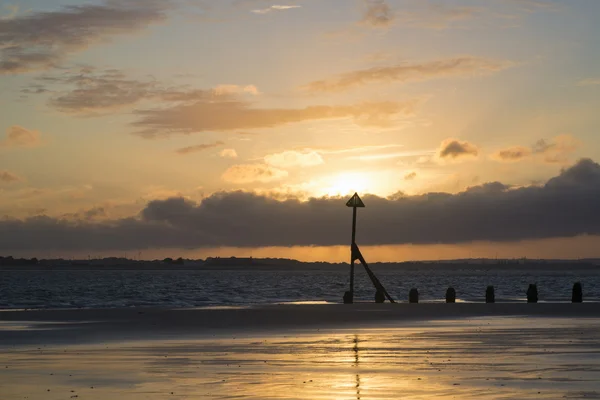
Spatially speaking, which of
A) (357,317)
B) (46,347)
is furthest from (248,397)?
(357,317)

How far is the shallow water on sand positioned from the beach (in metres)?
0.03

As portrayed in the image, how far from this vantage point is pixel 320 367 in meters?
20.1

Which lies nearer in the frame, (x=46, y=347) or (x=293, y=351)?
(x=293, y=351)

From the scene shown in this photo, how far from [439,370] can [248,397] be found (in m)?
5.19

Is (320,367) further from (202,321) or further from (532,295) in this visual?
(532,295)

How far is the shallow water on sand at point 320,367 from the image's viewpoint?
16250 millimetres

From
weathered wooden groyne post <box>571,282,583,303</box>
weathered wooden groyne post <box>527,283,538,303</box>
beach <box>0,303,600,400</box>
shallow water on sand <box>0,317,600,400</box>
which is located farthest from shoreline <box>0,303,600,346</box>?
weathered wooden groyne post <box>571,282,583,303</box>

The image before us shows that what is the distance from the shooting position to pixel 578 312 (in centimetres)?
4494

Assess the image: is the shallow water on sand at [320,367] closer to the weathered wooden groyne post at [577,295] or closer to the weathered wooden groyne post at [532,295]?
the weathered wooden groyne post at [532,295]

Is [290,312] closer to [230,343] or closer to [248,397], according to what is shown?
[230,343]

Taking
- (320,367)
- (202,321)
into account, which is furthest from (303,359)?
(202,321)

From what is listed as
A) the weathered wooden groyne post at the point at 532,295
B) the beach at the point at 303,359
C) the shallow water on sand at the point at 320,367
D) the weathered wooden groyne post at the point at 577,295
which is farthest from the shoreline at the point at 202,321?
the weathered wooden groyne post at the point at 577,295

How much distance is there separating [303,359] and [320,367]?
1.92m

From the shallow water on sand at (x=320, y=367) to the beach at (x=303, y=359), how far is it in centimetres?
3
